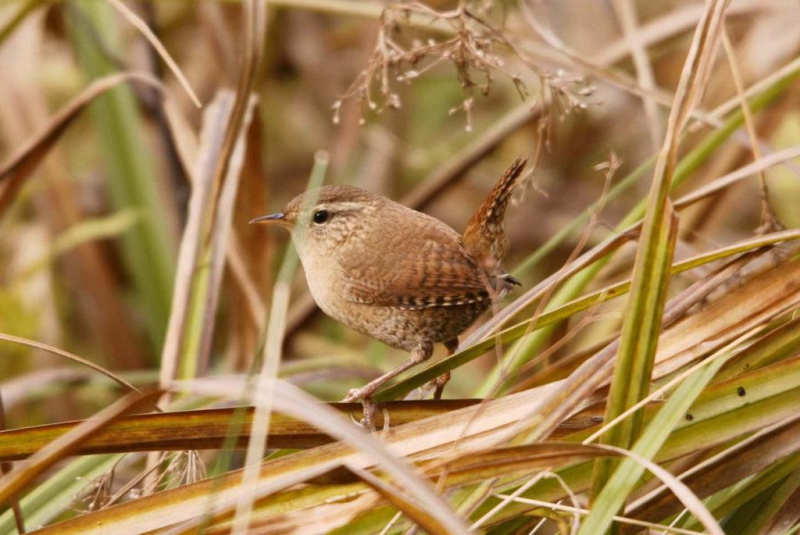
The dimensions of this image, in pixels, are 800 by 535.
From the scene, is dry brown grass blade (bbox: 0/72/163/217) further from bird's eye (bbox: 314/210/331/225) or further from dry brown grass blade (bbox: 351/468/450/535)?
dry brown grass blade (bbox: 351/468/450/535)

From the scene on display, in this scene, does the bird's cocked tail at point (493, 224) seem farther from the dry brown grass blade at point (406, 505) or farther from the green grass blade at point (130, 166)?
the green grass blade at point (130, 166)

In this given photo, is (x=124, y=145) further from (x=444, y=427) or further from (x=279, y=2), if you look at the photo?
(x=444, y=427)

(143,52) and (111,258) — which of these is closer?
(143,52)

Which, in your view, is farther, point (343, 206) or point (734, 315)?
point (343, 206)

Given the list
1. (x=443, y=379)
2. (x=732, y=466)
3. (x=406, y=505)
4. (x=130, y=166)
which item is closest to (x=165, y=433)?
(x=406, y=505)

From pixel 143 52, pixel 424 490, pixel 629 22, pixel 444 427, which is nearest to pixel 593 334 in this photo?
pixel 629 22

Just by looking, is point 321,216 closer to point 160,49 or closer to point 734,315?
point 160,49

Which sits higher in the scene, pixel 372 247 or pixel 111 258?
pixel 111 258
